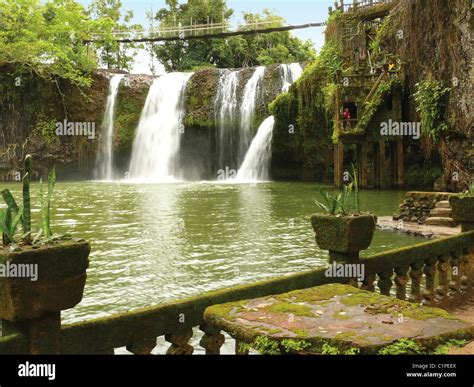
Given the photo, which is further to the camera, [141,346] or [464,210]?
[464,210]

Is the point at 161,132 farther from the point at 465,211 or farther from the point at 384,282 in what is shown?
the point at 384,282

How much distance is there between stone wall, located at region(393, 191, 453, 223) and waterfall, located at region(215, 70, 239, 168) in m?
20.6

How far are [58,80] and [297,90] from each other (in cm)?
1770

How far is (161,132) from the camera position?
36.4 m

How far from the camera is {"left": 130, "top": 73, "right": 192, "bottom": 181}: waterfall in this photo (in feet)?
119

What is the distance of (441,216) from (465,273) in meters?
7.12

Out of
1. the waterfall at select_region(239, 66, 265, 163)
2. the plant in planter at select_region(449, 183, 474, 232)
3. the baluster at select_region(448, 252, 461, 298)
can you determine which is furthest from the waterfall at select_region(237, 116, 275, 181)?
the baluster at select_region(448, 252, 461, 298)

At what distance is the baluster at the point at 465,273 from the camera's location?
23.0ft

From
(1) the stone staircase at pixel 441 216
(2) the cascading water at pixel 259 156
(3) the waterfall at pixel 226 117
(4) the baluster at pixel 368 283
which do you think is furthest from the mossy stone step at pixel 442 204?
(3) the waterfall at pixel 226 117

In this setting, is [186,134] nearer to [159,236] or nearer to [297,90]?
[297,90]

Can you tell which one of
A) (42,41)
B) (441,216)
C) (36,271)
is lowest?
(441,216)

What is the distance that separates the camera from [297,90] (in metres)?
30.1

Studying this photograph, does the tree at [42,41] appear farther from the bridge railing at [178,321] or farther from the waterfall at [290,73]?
the bridge railing at [178,321]

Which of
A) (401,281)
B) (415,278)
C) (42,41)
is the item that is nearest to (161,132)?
(42,41)
